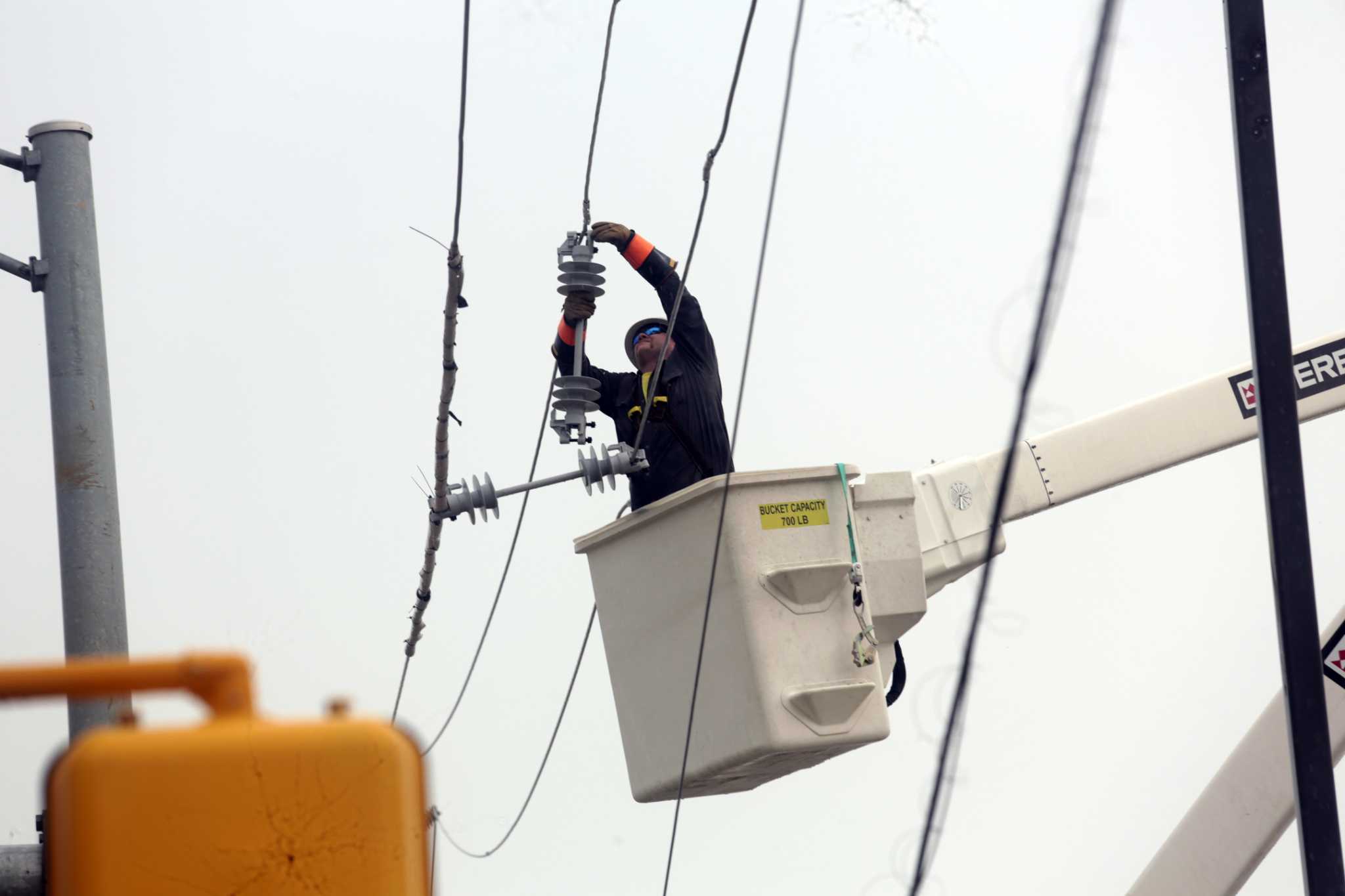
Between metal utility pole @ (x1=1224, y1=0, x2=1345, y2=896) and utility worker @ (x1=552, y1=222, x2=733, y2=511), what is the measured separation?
2.47 m

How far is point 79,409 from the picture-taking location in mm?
4195

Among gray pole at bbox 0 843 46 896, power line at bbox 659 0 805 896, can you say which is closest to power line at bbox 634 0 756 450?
power line at bbox 659 0 805 896

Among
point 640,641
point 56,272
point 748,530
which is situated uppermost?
point 56,272

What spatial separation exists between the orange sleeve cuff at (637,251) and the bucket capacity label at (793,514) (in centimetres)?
107

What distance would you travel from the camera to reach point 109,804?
960 millimetres

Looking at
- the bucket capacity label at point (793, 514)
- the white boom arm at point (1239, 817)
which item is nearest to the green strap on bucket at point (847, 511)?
the bucket capacity label at point (793, 514)

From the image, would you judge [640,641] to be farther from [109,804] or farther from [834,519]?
[109,804]

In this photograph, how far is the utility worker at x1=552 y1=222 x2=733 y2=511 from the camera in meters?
4.92

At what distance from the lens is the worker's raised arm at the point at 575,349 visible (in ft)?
15.3

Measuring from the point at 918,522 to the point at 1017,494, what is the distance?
0.50 m

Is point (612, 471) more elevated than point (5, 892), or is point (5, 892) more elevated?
point (612, 471)

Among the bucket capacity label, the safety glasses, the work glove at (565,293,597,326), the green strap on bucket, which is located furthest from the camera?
the safety glasses

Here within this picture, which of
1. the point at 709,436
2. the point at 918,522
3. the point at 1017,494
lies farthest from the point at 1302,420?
the point at 709,436

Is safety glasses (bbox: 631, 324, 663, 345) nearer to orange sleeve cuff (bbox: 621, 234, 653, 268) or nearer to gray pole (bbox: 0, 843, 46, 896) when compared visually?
orange sleeve cuff (bbox: 621, 234, 653, 268)
